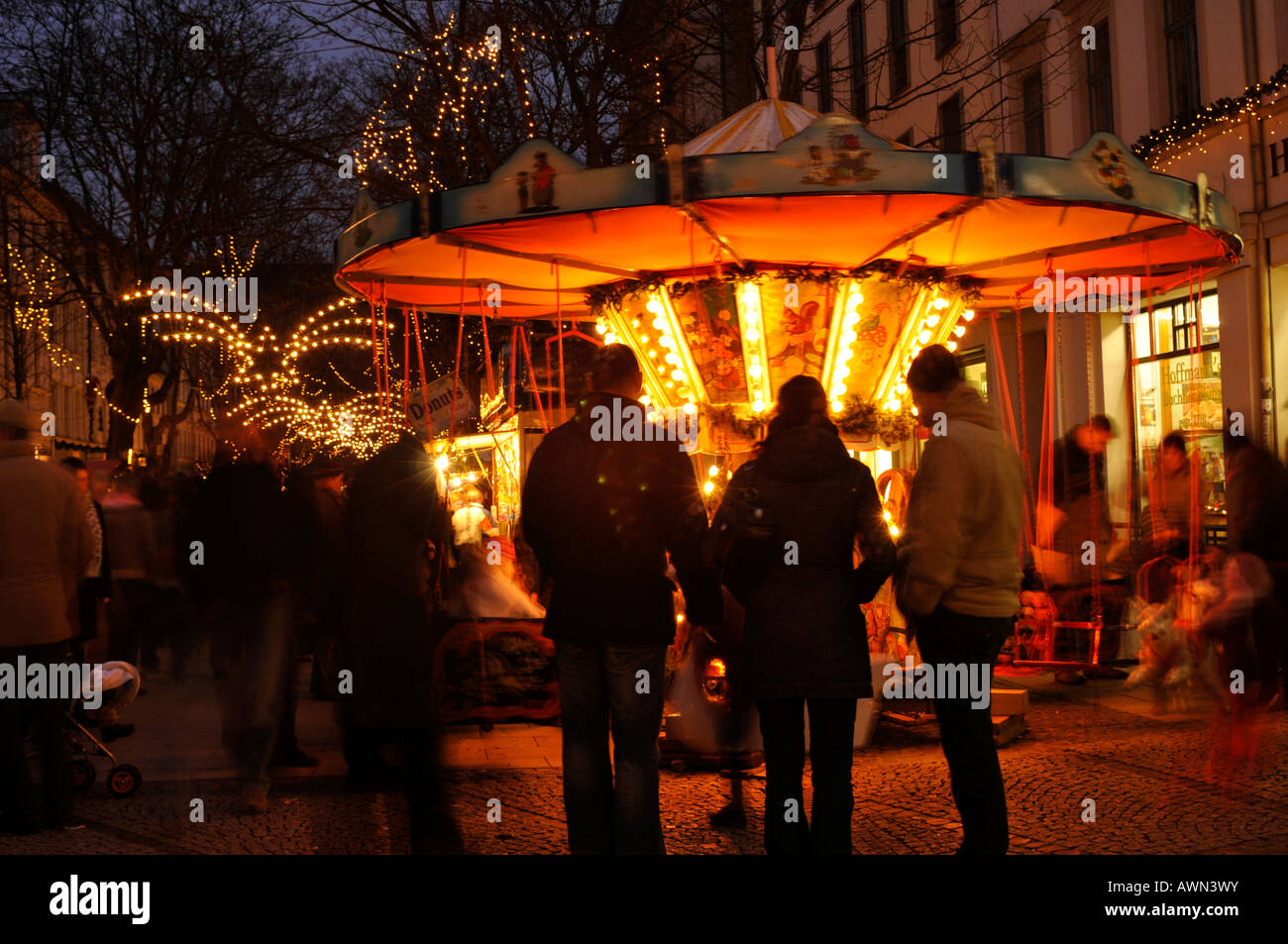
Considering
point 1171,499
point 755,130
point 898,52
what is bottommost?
point 1171,499

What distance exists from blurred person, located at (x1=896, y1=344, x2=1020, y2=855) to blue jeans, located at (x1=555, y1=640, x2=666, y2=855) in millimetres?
1035

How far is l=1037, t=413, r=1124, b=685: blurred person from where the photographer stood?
30.9 ft

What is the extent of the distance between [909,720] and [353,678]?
3974mm

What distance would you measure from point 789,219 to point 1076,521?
3583mm

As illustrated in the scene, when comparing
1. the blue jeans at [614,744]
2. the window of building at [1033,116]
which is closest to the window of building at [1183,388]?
the window of building at [1033,116]

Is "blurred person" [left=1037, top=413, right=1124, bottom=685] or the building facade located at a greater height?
the building facade

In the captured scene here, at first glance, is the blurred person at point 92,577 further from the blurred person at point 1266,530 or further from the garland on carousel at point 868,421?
the blurred person at point 1266,530

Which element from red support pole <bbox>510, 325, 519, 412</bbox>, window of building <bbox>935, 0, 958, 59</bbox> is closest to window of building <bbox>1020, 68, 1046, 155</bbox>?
window of building <bbox>935, 0, 958, 59</bbox>

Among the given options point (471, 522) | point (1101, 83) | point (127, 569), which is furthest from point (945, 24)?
point (127, 569)

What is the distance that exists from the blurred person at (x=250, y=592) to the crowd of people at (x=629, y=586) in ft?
0.04

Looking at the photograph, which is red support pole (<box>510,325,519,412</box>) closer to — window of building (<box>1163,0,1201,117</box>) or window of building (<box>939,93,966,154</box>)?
window of building (<box>939,93,966,154</box>)

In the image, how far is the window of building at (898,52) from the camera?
2205 cm

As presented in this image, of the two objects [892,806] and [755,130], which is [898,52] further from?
[892,806]

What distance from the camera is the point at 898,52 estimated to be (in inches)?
845
